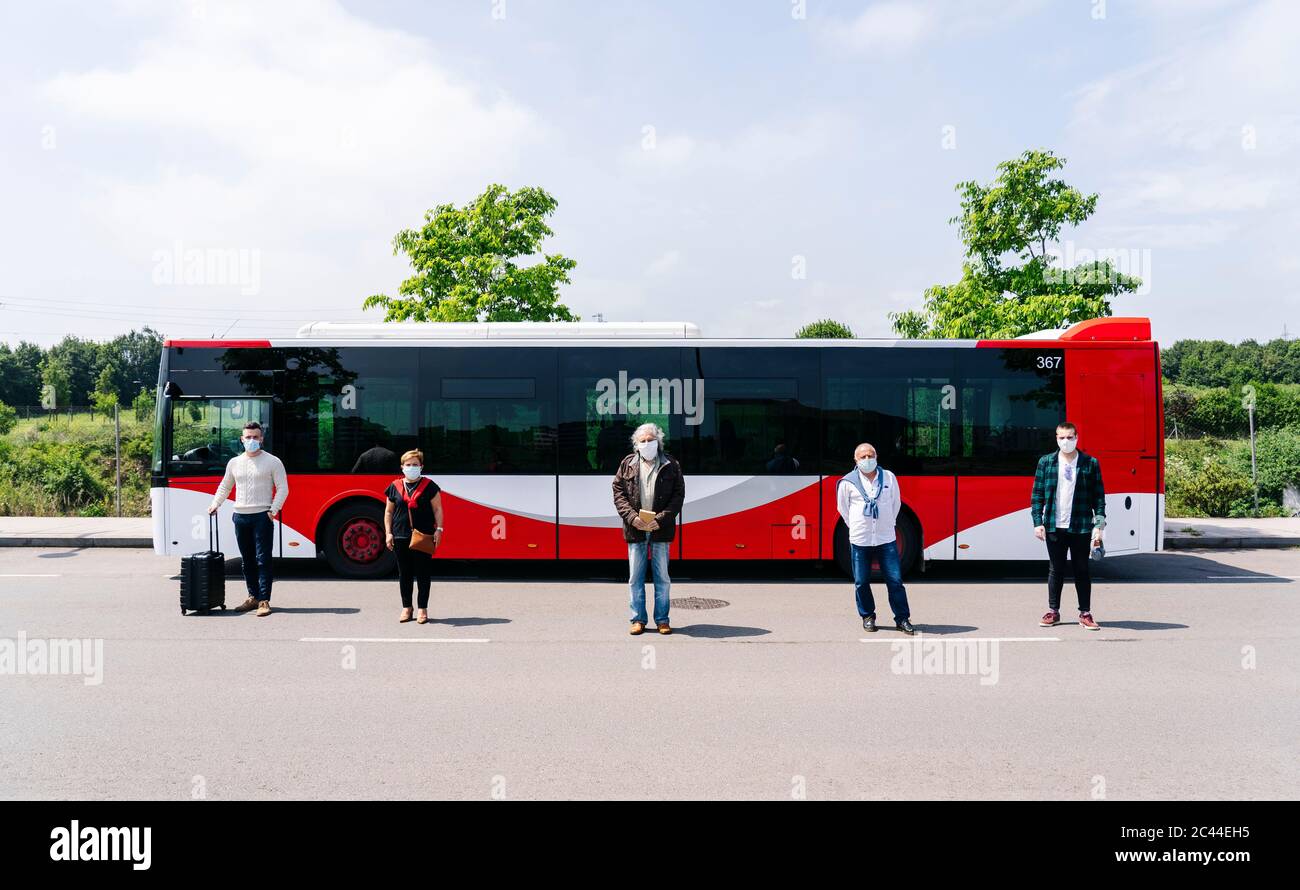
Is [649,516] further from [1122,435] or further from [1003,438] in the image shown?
[1122,435]

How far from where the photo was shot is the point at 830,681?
622 centimetres

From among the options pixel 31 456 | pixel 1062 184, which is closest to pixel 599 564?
pixel 1062 184

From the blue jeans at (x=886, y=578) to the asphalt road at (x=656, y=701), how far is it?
0.89 feet

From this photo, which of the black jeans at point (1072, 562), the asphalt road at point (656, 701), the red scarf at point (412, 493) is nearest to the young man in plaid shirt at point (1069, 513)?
the black jeans at point (1072, 562)

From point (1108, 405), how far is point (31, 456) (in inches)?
956

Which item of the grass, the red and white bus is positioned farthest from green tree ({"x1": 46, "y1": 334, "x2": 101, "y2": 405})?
the red and white bus

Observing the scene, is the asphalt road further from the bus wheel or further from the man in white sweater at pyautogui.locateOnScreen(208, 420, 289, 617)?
the bus wheel

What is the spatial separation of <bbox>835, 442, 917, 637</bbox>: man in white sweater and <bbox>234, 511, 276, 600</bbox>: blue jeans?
572cm

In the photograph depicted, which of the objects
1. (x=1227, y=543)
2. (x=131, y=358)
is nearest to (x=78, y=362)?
(x=131, y=358)

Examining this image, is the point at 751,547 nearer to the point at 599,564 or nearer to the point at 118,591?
the point at 599,564

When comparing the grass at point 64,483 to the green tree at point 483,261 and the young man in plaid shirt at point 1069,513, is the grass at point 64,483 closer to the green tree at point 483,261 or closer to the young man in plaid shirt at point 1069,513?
the green tree at point 483,261

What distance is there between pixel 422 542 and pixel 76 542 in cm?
982

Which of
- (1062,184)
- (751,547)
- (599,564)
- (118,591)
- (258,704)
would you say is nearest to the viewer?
(258,704)

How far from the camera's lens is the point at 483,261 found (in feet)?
61.9
